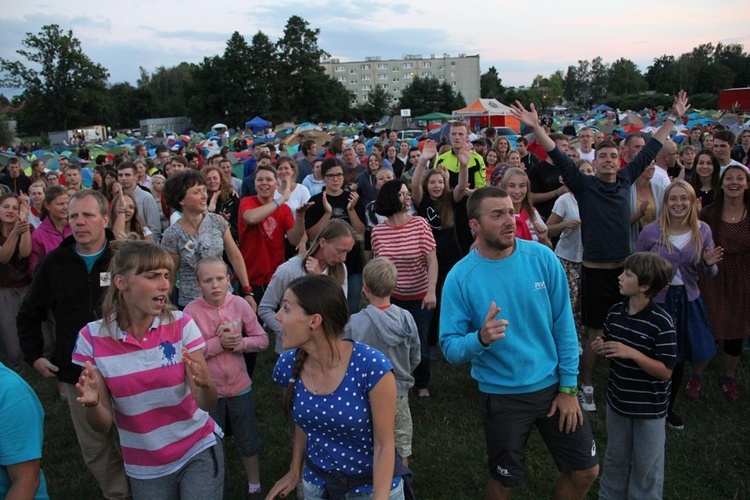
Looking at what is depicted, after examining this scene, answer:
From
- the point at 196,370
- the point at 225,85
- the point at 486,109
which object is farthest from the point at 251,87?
the point at 196,370

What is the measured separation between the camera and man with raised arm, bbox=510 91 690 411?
4.75 metres

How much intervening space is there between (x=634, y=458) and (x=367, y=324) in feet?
5.78

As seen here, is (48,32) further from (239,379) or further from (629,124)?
(239,379)

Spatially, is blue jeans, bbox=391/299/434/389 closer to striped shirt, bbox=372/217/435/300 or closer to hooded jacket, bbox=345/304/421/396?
striped shirt, bbox=372/217/435/300

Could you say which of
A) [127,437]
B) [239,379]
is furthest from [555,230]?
[127,437]

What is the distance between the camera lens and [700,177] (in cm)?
648

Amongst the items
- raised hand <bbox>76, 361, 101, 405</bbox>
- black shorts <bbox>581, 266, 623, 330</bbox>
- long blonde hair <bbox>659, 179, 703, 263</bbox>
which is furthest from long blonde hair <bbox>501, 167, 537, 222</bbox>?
raised hand <bbox>76, 361, 101, 405</bbox>

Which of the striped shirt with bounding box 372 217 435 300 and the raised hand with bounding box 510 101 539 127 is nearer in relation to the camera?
the raised hand with bounding box 510 101 539 127

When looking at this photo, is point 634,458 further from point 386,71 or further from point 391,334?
point 386,71

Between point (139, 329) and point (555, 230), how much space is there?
4033 mm

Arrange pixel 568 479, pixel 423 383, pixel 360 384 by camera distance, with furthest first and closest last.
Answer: pixel 423 383, pixel 568 479, pixel 360 384

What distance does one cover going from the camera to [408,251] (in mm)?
4934

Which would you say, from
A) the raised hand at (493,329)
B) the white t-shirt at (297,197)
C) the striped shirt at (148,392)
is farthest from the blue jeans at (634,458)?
the white t-shirt at (297,197)

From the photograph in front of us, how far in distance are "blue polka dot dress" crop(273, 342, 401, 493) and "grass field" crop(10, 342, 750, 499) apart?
69.8 inches
